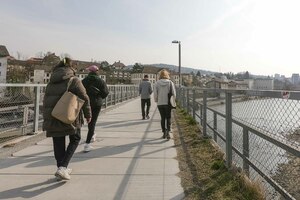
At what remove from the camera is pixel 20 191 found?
4.23 meters

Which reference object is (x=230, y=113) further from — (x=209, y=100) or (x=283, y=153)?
(x=209, y=100)

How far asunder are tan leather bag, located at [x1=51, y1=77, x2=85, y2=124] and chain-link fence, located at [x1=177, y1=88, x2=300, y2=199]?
2.40 metres

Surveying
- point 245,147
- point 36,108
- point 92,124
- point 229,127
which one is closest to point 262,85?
point 229,127

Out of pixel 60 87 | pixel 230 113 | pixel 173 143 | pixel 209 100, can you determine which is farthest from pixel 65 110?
pixel 209 100

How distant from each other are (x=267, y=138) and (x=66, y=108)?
8.67 ft

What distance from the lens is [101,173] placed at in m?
5.11

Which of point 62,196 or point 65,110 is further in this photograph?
point 65,110

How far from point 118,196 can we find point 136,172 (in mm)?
1103

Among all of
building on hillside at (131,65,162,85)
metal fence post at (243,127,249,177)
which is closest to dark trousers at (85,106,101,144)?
metal fence post at (243,127,249,177)

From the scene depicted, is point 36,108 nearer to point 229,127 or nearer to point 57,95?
point 57,95

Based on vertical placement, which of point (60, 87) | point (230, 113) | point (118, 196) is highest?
point (60, 87)

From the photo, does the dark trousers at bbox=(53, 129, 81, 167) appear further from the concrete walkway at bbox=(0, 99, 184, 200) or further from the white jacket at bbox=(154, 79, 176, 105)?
the white jacket at bbox=(154, 79, 176, 105)

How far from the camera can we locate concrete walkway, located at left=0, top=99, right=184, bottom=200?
419 cm

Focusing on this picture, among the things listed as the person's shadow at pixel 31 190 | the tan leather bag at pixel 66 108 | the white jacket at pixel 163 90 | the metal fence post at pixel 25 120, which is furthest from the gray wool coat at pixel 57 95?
the metal fence post at pixel 25 120
